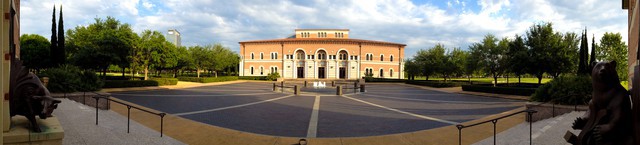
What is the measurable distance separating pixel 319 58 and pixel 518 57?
4061 cm

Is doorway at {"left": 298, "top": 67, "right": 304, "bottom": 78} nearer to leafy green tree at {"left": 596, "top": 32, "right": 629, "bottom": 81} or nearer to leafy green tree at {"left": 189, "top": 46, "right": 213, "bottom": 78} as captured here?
leafy green tree at {"left": 189, "top": 46, "right": 213, "bottom": 78}

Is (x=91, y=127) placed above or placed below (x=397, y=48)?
below

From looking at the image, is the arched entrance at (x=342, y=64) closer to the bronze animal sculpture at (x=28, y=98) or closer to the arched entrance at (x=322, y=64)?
the arched entrance at (x=322, y=64)

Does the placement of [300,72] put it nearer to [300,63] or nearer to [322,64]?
[300,63]

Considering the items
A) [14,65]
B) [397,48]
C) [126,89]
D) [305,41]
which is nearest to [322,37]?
[305,41]

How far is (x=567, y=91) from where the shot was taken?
985cm

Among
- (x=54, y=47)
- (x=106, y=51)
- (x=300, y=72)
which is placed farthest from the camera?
(x=300, y=72)

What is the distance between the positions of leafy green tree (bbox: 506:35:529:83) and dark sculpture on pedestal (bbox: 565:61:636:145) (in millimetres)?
24180

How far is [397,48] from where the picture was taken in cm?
6556

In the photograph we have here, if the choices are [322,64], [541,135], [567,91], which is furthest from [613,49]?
[322,64]

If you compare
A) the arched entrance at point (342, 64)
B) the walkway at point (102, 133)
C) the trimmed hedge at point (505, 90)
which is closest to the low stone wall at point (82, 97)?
the walkway at point (102, 133)

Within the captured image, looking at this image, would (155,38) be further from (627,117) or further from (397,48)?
(397,48)

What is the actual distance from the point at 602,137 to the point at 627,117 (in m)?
0.31

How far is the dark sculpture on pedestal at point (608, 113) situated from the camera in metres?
3.17
